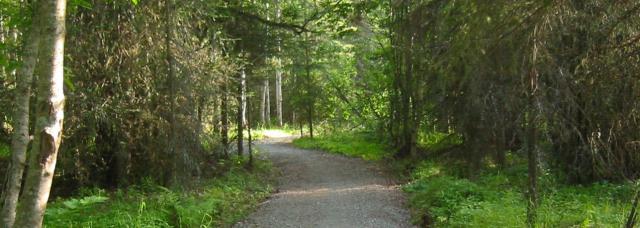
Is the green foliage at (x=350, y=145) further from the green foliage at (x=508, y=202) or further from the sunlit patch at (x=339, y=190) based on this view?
the green foliage at (x=508, y=202)

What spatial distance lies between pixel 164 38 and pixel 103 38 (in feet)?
Answer: 3.68

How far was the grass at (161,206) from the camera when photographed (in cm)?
Result: 777

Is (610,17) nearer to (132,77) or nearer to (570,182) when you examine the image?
(570,182)

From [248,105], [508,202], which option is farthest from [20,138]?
[248,105]

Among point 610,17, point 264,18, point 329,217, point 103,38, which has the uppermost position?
point 264,18

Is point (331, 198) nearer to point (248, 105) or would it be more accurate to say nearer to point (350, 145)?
point (248, 105)

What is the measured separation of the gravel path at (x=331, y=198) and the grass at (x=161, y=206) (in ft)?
1.72

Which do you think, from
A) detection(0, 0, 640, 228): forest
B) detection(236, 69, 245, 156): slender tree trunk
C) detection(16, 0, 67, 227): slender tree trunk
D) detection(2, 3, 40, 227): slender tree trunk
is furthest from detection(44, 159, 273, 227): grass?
detection(16, 0, 67, 227): slender tree trunk

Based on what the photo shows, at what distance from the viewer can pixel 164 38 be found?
422 inches

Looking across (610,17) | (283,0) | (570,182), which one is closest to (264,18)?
(283,0)

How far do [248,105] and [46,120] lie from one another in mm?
13110

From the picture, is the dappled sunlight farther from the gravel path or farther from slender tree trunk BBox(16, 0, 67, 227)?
slender tree trunk BBox(16, 0, 67, 227)

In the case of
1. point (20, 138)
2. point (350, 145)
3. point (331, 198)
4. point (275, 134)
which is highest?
point (20, 138)

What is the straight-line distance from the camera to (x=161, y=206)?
8.98 meters
